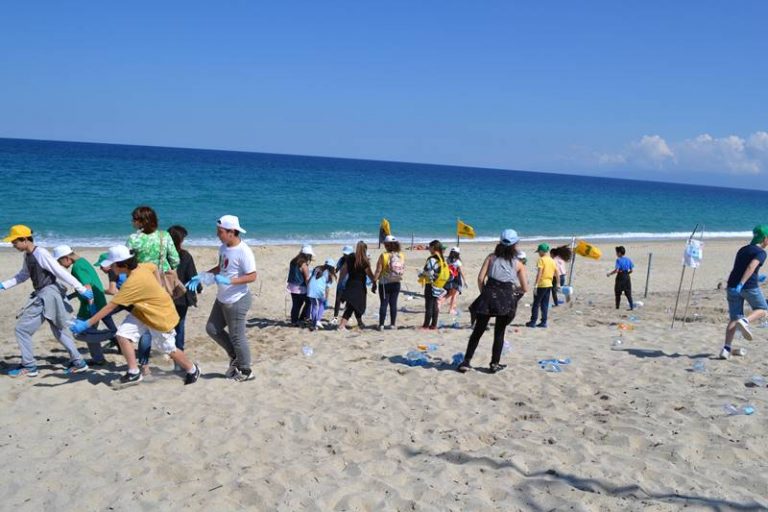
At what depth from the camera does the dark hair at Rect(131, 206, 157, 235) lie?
6.04 meters

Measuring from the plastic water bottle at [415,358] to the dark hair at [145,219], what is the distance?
3.36 m

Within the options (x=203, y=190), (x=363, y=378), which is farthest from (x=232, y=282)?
(x=203, y=190)

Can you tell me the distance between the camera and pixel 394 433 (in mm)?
4953

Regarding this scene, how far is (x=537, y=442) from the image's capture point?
4637 mm

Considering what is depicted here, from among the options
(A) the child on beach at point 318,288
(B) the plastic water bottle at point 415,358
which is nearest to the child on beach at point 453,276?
(A) the child on beach at point 318,288

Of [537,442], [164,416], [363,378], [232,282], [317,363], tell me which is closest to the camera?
[537,442]

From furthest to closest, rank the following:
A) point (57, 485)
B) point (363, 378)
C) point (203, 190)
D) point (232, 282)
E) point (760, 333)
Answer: point (203, 190)
point (760, 333)
point (363, 378)
point (232, 282)
point (57, 485)

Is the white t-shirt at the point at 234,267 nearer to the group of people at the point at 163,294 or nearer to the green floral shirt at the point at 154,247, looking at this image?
the group of people at the point at 163,294

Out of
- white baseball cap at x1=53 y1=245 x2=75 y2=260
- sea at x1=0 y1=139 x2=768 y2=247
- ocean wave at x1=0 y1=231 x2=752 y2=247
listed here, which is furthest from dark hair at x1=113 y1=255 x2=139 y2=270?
sea at x1=0 y1=139 x2=768 y2=247

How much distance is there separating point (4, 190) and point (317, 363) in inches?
1503

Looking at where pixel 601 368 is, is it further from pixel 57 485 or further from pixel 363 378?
pixel 57 485

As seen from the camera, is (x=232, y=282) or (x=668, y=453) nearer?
(x=668, y=453)

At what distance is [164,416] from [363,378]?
2186 mm

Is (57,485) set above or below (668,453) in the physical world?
below
